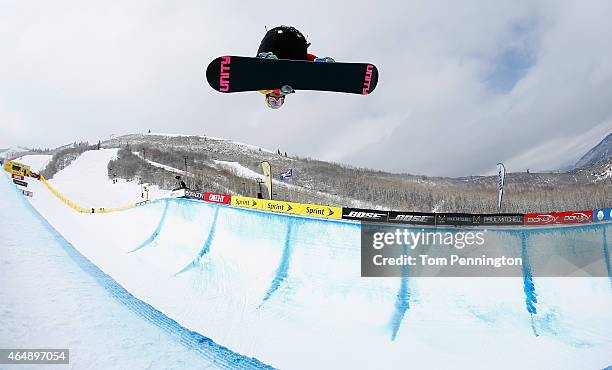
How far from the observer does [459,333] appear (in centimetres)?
630

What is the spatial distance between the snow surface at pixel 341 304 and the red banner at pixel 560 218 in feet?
13.9

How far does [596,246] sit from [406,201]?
64.2m

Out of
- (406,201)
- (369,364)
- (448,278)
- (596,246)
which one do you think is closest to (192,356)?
(369,364)

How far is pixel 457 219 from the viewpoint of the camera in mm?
14492

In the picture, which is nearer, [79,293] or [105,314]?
[105,314]

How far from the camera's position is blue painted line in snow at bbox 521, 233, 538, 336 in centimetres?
699

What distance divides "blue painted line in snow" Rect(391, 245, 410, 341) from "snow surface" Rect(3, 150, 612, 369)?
22mm

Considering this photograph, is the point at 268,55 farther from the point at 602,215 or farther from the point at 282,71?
the point at 602,215

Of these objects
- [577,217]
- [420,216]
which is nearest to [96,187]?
[420,216]

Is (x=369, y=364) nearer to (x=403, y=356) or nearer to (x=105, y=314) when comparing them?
(x=403, y=356)

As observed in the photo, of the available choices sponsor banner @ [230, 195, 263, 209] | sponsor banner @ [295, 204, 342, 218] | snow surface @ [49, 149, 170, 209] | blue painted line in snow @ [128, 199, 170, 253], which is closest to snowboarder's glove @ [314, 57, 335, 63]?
sponsor banner @ [295, 204, 342, 218]

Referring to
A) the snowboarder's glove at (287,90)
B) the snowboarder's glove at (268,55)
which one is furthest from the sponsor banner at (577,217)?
the snowboarder's glove at (268,55)

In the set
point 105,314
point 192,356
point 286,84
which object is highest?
point 286,84

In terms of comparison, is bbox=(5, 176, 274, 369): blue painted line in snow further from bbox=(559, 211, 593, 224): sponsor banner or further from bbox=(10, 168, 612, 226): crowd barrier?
bbox=(559, 211, 593, 224): sponsor banner
